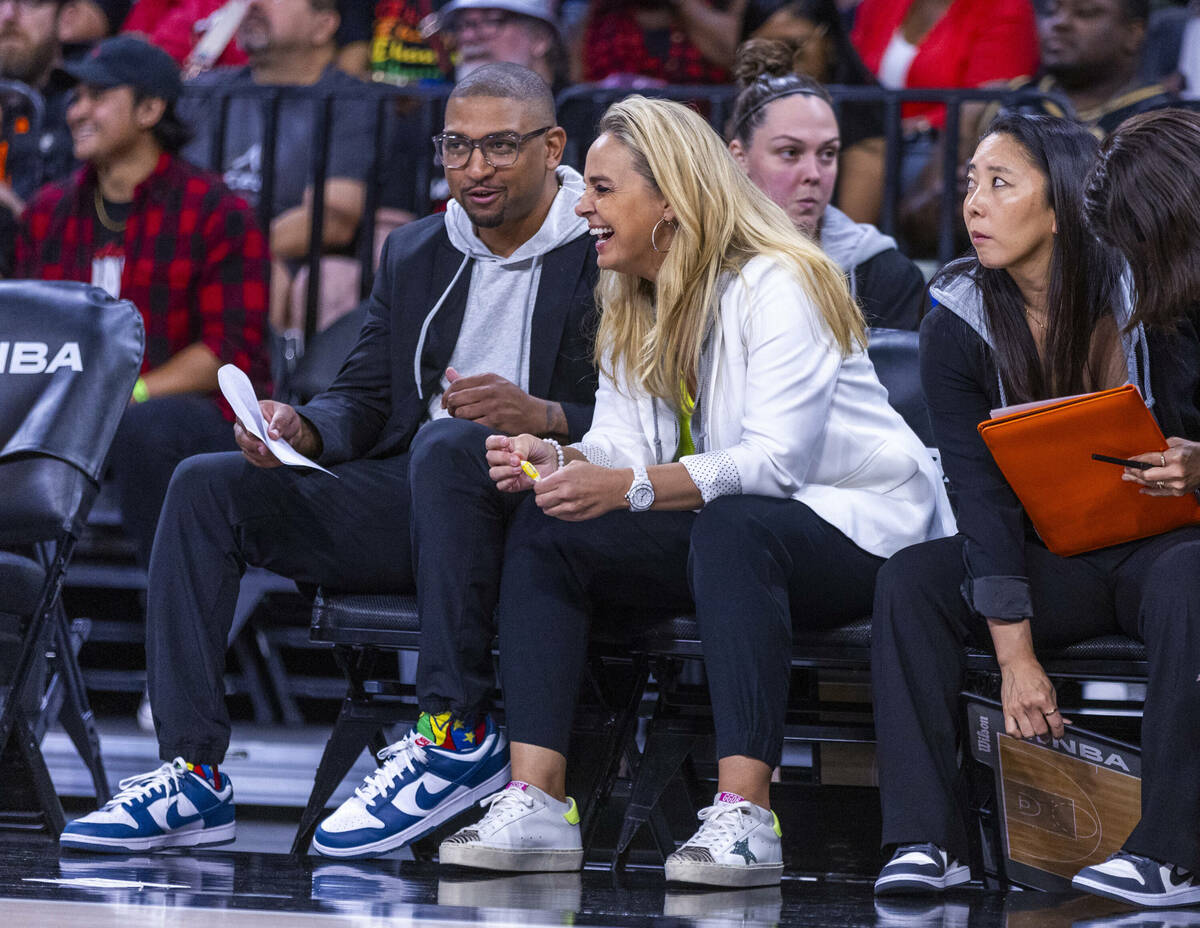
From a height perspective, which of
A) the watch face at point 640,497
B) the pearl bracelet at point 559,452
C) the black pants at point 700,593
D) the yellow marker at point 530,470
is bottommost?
the black pants at point 700,593

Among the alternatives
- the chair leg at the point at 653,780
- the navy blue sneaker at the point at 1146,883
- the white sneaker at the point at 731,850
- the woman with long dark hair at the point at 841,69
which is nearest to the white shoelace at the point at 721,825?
the white sneaker at the point at 731,850

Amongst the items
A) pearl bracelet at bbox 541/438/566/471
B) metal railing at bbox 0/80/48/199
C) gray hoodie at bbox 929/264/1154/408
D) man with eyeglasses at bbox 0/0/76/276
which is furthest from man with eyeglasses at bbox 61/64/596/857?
metal railing at bbox 0/80/48/199

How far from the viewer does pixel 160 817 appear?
2.47 metres

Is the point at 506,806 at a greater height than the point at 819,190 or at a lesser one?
lesser

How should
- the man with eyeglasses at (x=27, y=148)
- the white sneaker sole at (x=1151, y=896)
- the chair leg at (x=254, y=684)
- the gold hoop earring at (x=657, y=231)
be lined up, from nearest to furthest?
the white sneaker sole at (x=1151, y=896)
the gold hoop earring at (x=657, y=231)
the chair leg at (x=254, y=684)
the man with eyeglasses at (x=27, y=148)

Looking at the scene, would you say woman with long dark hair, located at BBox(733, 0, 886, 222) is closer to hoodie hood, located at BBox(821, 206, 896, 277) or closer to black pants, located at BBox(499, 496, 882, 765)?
hoodie hood, located at BBox(821, 206, 896, 277)

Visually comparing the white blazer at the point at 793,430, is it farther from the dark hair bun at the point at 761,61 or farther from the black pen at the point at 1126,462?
the dark hair bun at the point at 761,61

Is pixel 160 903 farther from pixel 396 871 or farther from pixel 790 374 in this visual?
Result: pixel 790 374

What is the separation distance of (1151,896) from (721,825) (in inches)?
23.0

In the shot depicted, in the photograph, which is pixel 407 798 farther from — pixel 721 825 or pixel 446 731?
pixel 721 825

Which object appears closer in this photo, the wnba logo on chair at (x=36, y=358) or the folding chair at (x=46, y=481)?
the folding chair at (x=46, y=481)

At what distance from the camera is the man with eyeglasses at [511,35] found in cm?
446

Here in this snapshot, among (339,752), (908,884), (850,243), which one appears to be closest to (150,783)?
(339,752)

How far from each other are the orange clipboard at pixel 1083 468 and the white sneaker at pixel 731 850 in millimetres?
626
